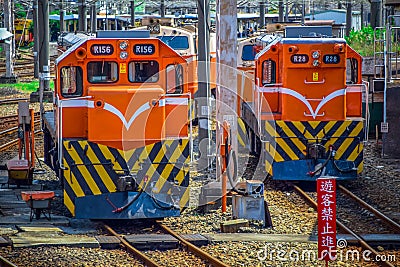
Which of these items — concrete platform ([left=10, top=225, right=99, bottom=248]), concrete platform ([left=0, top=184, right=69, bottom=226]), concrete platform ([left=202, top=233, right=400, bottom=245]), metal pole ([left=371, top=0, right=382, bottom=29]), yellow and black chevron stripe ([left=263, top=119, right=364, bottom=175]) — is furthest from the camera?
metal pole ([left=371, top=0, right=382, bottom=29])

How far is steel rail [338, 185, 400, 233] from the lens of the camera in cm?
1158

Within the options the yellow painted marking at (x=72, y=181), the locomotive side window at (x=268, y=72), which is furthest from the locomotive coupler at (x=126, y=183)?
the locomotive side window at (x=268, y=72)

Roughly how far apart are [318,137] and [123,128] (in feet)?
14.4

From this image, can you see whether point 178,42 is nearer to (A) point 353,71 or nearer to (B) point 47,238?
(A) point 353,71

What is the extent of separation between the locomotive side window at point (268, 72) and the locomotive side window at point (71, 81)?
4.42 metres

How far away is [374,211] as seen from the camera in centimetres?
1249

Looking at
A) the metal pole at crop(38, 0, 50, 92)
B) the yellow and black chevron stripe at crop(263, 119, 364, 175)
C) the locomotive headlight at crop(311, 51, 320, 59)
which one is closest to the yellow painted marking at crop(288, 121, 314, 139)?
the yellow and black chevron stripe at crop(263, 119, 364, 175)

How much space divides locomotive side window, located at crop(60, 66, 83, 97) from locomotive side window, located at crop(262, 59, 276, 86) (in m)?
4.42

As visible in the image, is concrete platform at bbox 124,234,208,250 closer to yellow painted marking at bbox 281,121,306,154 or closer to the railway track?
the railway track

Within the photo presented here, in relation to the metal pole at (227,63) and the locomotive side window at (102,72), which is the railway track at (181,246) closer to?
the locomotive side window at (102,72)

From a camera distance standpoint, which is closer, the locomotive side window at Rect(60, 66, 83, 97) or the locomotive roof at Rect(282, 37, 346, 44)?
the locomotive side window at Rect(60, 66, 83, 97)

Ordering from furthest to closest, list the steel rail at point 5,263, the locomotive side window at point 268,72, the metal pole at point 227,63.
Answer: the locomotive side window at point 268,72 → the metal pole at point 227,63 → the steel rail at point 5,263

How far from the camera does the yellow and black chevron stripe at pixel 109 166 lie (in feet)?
37.8

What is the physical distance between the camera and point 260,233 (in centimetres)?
1127
